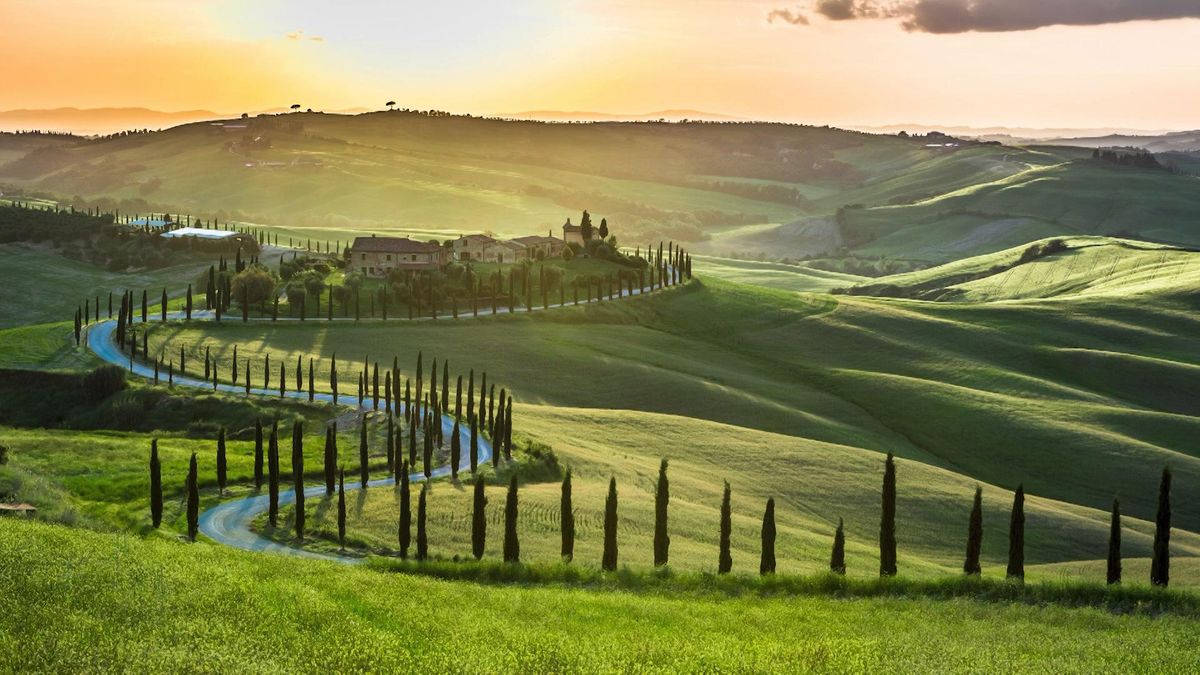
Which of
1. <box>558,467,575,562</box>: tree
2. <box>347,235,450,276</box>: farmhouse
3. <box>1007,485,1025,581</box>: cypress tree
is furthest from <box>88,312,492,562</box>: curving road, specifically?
<box>347,235,450,276</box>: farmhouse

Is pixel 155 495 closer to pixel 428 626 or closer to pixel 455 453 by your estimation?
pixel 455 453

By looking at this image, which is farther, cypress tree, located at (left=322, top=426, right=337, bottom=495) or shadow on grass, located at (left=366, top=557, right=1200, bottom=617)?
cypress tree, located at (left=322, top=426, right=337, bottom=495)

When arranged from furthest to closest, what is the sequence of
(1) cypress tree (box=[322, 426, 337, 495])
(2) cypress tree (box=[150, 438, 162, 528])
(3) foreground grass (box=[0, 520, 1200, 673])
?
(1) cypress tree (box=[322, 426, 337, 495]) < (2) cypress tree (box=[150, 438, 162, 528]) < (3) foreground grass (box=[0, 520, 1200, 673])

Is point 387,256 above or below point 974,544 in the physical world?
above

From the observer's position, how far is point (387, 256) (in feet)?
615

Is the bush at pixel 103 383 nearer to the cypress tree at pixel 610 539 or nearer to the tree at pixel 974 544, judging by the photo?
the cypress tree at pixel 610 539

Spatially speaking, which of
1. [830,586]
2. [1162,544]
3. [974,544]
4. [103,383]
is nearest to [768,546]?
[830,586]

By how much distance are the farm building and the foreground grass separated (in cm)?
14286

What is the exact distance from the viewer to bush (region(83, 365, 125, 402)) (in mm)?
113562

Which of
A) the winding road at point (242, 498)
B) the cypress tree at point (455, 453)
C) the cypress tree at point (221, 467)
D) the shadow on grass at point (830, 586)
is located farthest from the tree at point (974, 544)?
the cypress tree at point (221, 467)

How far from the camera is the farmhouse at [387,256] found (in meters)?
186

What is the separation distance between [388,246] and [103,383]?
256 feet

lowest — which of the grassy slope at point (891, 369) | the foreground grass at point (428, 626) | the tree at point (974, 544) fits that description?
the grassy slope at point (891, 369)

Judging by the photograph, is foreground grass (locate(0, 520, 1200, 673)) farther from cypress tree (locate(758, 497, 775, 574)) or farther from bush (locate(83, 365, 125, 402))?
bush (locate(83, 365, 125, 402))
